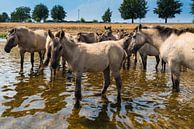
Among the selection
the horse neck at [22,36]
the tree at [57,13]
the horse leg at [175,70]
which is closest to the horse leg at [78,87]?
the horse leg at [175,70]

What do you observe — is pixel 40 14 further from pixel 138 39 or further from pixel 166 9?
pixel 138 39

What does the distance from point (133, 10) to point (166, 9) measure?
1294 centimetres

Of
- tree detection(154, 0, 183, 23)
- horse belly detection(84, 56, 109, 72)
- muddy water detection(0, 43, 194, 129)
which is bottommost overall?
muddy water detection(0, 43, 194, 129)

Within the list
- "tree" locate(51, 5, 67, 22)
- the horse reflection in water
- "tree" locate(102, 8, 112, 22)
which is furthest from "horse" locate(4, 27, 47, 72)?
"tree" locate(51, 5, 67, 22)

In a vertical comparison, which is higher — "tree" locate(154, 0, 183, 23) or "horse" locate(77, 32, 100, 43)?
"tree" locate(154, 0, 183, 23)

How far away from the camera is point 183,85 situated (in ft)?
46.8

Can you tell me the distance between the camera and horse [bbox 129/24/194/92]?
37.0 feet

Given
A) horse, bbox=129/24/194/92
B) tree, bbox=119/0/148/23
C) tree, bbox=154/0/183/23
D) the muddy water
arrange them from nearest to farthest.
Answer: the muddy water → horse, bbox=129/24/194/92 → tree, bbox=154/0/183/23 → tree, bbox=119/0/148/23

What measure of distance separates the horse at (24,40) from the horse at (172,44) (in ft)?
20.0

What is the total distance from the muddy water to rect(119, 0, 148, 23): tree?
296 ft

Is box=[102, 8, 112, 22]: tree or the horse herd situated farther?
box=[102, 8, 112, 22]: tree

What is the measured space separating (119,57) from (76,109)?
238cm

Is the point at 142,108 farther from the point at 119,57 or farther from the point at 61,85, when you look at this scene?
the point at 61,85

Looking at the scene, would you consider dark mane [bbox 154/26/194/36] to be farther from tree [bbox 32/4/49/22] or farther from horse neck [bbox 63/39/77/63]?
tree [bbox 32/4/49/22]
